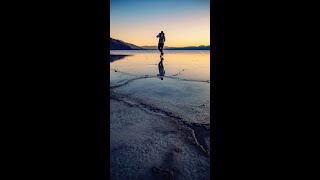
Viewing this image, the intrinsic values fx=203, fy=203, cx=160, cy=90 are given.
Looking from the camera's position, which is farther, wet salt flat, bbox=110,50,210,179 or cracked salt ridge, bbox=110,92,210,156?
cracked salt ridge, bbox=110,92,210,156

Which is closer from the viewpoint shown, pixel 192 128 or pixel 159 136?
pixel 159 136

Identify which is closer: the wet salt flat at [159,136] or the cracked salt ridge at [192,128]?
the wet salt flat at [159,136]
